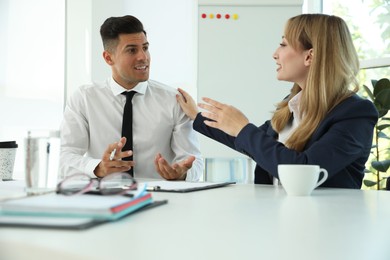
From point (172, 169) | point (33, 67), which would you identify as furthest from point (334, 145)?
point (33, 67)

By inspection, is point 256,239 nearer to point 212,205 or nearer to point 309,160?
point 212,205

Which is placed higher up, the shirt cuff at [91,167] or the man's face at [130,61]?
the man's face at [130,61]

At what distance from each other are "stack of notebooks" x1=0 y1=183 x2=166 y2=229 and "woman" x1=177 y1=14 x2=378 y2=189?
0.88m

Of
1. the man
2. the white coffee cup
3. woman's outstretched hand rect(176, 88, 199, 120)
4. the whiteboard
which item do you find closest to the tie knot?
the man

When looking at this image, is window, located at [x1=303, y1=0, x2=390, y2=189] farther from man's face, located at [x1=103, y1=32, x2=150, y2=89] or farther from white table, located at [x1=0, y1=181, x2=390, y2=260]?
white table, located at [x1=0, y1=181, x2=390, y2=260]

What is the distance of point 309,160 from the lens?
1.66 metres

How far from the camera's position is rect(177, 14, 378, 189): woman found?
5.58 ft

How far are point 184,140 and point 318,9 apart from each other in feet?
6.89

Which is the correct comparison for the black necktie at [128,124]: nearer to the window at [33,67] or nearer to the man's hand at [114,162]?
the man's hand at [114,162]

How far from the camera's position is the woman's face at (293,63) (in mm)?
2072

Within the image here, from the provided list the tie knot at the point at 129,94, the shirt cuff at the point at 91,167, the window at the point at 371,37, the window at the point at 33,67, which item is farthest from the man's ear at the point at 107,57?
the window at the point at 371,37

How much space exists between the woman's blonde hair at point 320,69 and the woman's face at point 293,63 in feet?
0.07

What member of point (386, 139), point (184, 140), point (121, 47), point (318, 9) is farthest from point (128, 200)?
point (318, 9)

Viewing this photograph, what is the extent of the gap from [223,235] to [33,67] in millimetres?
3844
